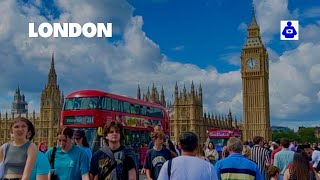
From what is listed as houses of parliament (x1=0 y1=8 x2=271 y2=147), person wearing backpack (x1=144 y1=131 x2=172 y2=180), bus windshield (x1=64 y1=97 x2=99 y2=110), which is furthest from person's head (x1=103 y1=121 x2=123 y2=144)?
houses of parliament (x1=0 y1=8 x2=271 y2=147)

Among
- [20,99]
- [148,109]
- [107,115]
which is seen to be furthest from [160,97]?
[20,99]

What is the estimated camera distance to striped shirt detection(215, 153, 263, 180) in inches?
202

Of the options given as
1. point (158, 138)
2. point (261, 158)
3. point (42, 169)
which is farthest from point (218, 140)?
point (42, 169)

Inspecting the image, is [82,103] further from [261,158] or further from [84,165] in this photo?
[84,165]

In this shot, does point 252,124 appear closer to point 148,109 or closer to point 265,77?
point 265,77

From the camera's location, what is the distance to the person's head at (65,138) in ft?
18.6

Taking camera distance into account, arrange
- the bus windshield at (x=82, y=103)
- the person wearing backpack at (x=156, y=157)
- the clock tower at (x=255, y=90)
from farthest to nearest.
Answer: the clock tower at (x=255, y=90) → the bus windshield at (x=82, y=103) → the person wearing backpack at (x=156, y=157)

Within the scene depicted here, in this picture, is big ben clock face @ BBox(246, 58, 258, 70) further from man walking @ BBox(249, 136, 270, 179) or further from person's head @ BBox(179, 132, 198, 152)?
person's head @ BBox(179, 132, 198, 152)

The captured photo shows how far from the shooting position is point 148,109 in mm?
26766

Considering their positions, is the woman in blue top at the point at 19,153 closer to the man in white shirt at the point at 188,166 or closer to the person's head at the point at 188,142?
the man in white shirt at the point at 188,166

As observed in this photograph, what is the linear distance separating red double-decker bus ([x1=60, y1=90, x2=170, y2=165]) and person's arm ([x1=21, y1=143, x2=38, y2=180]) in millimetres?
14237

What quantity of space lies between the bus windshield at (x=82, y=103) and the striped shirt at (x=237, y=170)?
16.3 meters

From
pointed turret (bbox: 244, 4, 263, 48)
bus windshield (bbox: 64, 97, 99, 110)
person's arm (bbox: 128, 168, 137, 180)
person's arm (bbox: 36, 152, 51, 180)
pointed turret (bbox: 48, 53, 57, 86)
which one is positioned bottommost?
person's arm (bbox: 128, 168, 137, 180)

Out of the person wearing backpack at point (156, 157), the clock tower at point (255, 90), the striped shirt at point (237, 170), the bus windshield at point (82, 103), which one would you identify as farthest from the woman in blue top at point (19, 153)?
the clock tower at point (255, 90)
